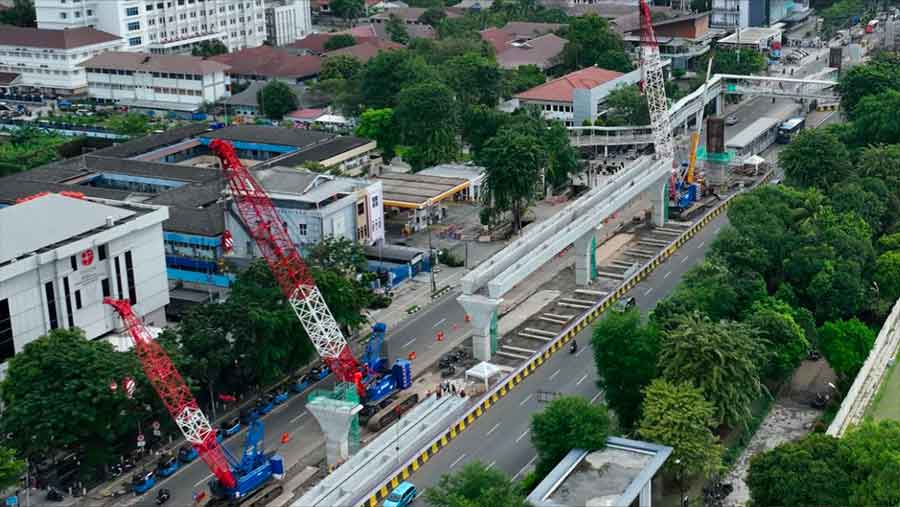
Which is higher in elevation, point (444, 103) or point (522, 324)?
point (444, 103)

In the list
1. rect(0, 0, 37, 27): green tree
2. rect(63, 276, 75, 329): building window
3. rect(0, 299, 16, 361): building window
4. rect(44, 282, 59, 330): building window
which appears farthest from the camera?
rect(0, 0, 37, 27): green tree

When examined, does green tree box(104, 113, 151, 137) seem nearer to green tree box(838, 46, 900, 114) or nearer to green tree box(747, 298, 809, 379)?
green tree box(838, 46, 900, 114)

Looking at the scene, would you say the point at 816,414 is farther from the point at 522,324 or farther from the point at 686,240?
the point at 686,240

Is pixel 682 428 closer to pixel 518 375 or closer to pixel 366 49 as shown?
pixel 518 375

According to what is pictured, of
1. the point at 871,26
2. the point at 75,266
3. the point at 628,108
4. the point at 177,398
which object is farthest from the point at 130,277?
the point at 871,26

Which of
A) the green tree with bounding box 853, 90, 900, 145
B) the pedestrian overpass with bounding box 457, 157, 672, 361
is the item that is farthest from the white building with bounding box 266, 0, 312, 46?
the green tree with bounding box 853, 90, 900, 145

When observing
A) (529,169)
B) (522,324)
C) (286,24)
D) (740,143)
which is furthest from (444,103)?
(286,24)

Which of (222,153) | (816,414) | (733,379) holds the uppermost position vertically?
(222,153)
